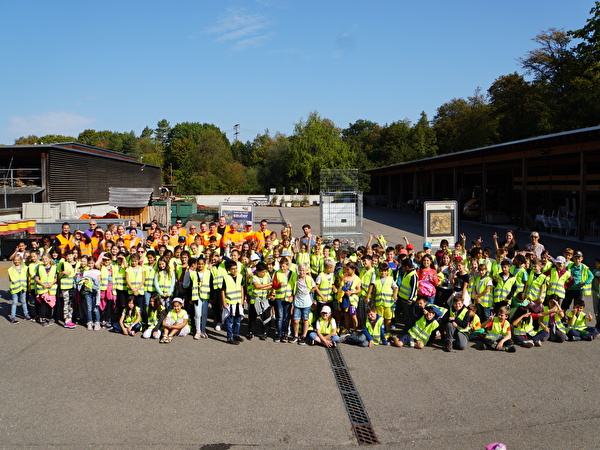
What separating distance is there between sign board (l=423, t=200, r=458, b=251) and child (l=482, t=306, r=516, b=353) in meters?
6.10

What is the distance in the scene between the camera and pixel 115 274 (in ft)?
32.0

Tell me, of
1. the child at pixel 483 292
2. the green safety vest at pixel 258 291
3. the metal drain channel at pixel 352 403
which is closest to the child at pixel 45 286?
the green safety vest at pixel 258 291

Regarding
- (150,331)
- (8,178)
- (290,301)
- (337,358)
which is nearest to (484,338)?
(337,358)

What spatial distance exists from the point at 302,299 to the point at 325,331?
2.40ft

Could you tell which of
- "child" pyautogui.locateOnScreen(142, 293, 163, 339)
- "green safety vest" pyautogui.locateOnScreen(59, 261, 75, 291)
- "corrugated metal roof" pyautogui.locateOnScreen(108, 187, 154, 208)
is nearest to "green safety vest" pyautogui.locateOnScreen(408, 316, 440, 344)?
"child" pyautogui.locateOnScreen(142, 293, 163, 339)

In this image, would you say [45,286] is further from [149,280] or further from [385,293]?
[385,293]

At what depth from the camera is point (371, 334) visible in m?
9.10

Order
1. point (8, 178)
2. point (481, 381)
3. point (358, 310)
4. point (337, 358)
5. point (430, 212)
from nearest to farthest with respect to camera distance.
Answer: point (481, 381) → point (337, 358) → point (358, 310) → point (430, 212) → point (8, 178)

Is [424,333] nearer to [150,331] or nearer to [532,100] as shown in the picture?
[150,331]

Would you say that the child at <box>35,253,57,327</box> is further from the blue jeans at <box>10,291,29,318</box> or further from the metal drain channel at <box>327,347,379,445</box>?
the metal drain channel at <box>327,347,379,445</box>

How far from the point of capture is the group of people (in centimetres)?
900

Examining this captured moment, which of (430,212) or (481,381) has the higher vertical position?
(430,212)

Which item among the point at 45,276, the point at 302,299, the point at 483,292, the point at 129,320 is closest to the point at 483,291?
the point at 483,292

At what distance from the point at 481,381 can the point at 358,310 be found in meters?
2.79
